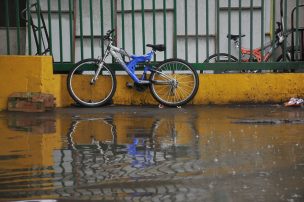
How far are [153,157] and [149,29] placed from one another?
19.0ft

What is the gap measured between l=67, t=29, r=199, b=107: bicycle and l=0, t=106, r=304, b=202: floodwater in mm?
947

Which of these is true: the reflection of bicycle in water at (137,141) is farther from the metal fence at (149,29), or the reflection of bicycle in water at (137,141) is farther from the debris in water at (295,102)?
the metal fence at (149,29)

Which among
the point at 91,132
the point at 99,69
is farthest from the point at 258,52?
the point at 91,132

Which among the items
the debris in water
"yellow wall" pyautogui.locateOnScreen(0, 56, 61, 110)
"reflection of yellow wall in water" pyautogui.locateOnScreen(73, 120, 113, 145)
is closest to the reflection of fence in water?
"reflection of yellow wall in water" pyautogui.locateOnScreen(73, 120, 113, 145)

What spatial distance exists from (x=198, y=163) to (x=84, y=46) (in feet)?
19.5

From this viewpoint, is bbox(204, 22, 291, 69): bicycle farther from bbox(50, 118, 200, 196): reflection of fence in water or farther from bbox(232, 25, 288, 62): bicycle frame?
bbox(50, 118, 200, 196): reflection of fence in water

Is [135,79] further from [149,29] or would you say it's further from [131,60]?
[149,29]

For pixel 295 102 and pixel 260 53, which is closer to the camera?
pixel 295 102

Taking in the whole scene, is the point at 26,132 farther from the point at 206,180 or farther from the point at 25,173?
the point at 206,180

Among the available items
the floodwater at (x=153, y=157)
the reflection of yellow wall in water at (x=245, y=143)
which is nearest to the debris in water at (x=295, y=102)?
the floodwater at (x=153, y=157)

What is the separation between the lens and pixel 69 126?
7.59 m

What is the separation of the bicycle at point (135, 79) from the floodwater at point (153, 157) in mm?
947

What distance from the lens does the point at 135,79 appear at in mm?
9594

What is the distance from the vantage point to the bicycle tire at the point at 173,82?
31.3 ft
